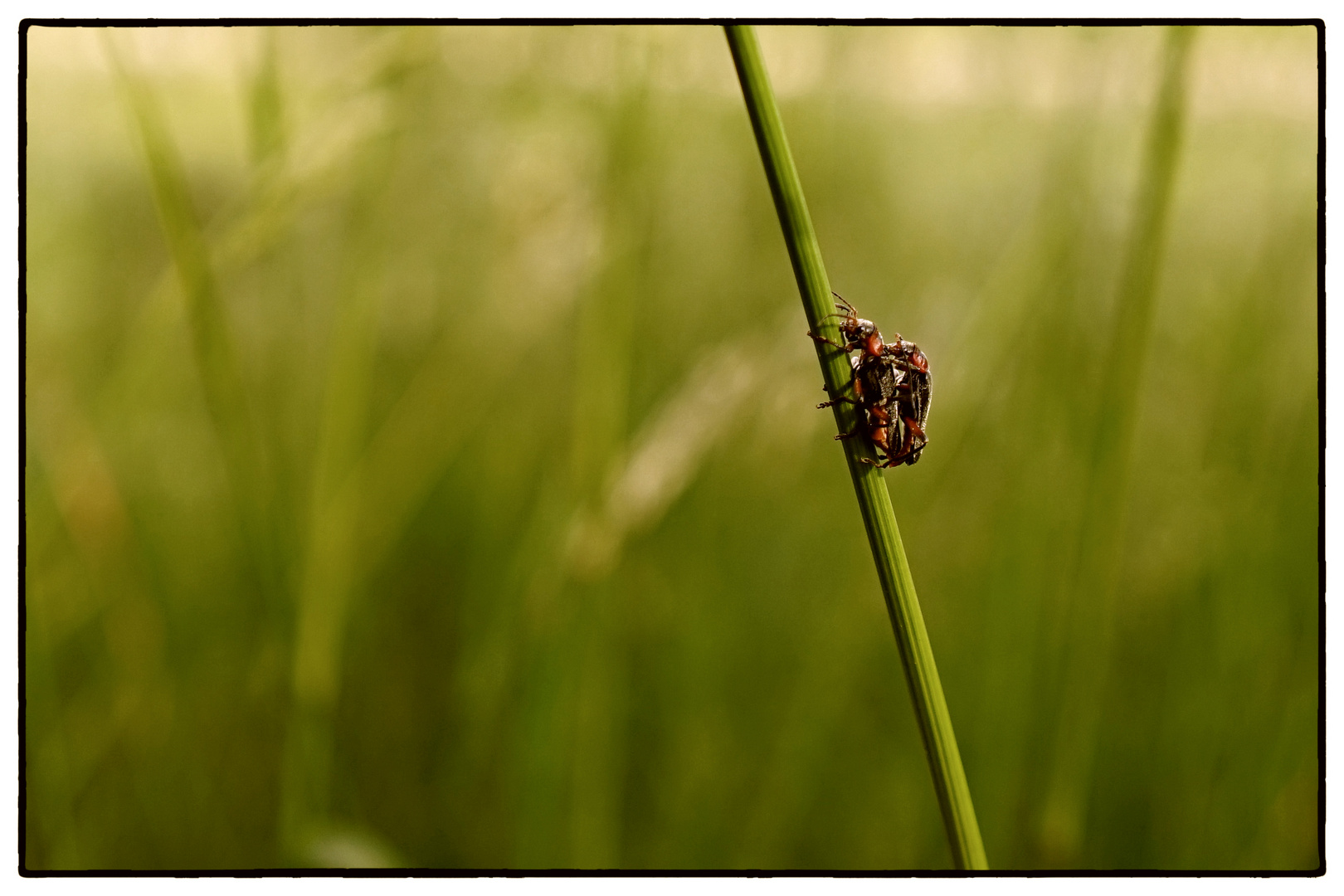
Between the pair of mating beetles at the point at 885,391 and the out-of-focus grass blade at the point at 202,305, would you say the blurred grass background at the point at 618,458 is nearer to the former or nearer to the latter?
the out-of-focus grass blade at the point at 202,305

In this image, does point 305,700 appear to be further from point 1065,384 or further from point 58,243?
point 1065,384

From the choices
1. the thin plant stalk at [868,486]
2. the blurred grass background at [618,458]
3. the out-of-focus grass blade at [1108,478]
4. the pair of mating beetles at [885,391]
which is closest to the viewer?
the thin plant stalk at [868,486]

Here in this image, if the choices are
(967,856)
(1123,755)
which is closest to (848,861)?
(1123,755)

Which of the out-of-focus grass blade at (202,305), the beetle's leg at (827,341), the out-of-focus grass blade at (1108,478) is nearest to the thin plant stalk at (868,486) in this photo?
the beetle's leg at (827,341)

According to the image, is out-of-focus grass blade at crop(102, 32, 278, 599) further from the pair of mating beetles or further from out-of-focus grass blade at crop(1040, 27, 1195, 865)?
out-of-focus grass blade at crop(1040, 27, 1195, 865)

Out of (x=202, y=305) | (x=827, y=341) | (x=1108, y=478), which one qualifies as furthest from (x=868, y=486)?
(x=202, y=305)

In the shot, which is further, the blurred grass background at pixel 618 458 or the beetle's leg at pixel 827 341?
the blurred grass background at pixel 618 458

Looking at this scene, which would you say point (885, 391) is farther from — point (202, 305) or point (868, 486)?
point (202, 305)

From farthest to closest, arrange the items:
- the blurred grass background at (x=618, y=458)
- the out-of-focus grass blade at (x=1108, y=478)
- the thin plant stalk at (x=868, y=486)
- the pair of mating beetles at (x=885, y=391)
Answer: the blurred grass background at (x=618, y=458) → the out-of-focus grass blade at (x=1108, y=478) → the pair of mating beetles at (x=885, y=391) → the thin plant stalk at (x=868, y=486)
